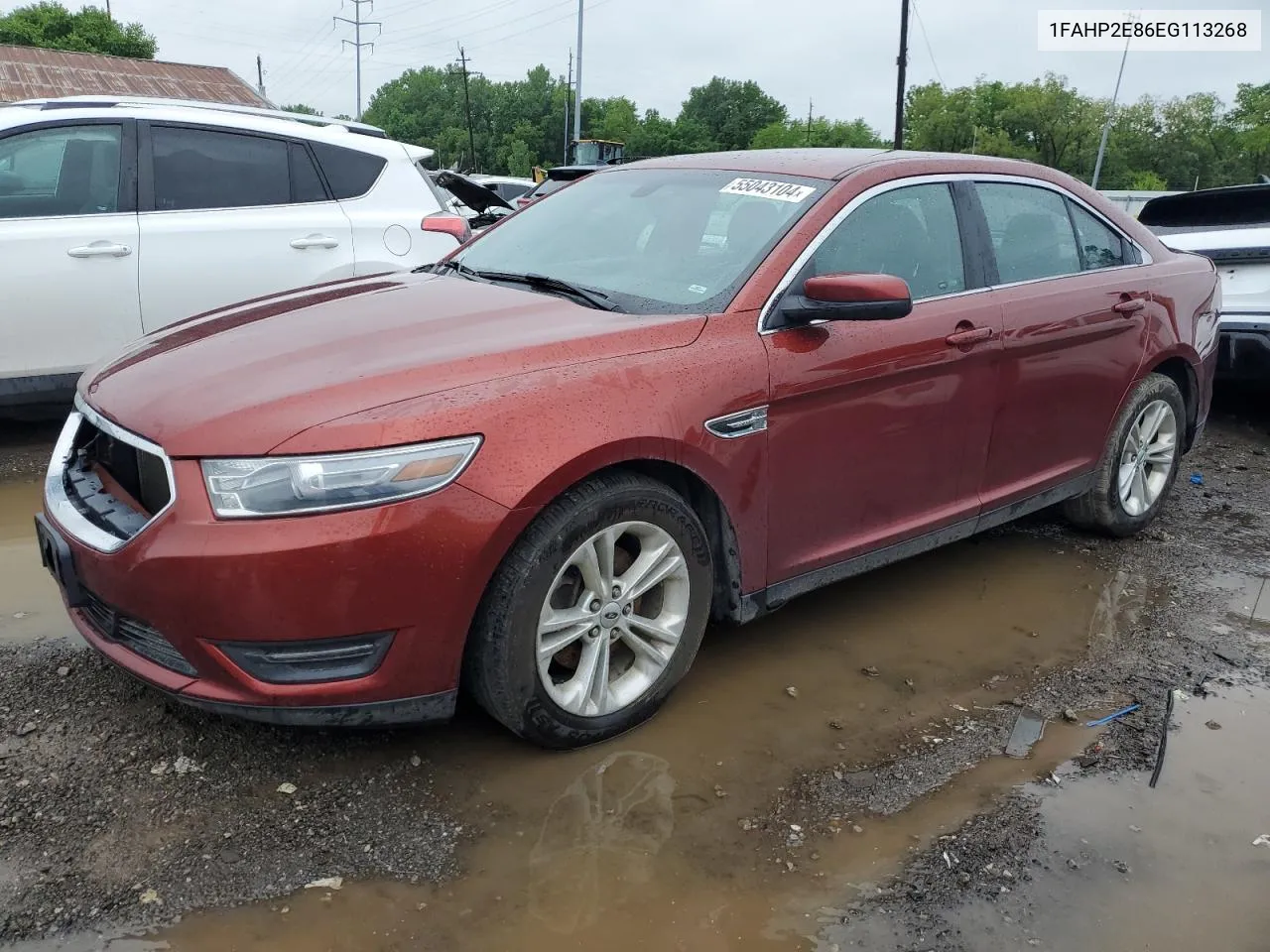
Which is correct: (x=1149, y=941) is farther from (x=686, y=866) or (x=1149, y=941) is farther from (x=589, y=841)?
(x=589, y=841)

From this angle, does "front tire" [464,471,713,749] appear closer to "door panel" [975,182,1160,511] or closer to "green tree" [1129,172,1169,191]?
"door panel" [975,182,1160,511]

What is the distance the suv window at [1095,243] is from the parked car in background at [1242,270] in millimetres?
2481

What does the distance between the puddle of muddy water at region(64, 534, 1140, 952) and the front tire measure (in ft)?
0.54

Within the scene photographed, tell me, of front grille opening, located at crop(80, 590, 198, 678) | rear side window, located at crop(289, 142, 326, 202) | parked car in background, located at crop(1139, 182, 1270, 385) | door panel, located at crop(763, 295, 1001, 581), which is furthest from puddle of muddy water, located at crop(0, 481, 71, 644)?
parked car in background, located at crop(1139, 182, 1270, 385)

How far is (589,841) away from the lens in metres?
2.46

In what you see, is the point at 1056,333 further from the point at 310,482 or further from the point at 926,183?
the point at 310,482

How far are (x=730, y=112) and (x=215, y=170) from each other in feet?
342

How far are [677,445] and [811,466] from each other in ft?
1.83

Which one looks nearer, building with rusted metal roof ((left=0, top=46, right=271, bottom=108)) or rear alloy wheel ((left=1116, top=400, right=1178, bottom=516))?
rear alloy wheel ((left=1116, top=400, right=1178, bottom=516))

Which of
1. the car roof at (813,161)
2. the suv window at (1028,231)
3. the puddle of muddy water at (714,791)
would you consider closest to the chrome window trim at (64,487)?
the puddle of muddy water at (714,791)

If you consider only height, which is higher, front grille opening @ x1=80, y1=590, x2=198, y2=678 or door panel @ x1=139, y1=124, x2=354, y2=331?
door panel @ x1=139, y1=124, x2=354, y2=331

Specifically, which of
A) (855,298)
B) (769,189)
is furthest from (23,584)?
(855,298)

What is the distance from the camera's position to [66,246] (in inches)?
195

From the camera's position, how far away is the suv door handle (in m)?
5.53
